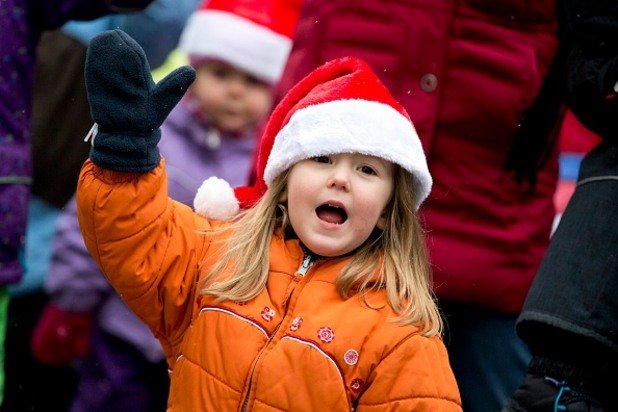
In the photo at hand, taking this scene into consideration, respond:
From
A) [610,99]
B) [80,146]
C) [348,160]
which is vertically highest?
[610,99]

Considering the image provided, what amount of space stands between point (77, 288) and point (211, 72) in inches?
35.4

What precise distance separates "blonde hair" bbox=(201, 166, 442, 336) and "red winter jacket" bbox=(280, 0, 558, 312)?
351 mm

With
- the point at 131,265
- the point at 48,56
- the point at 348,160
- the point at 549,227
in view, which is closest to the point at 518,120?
the point at 549,227

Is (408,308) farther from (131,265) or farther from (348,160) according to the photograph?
(131,265)

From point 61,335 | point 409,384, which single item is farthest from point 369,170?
point 61,335

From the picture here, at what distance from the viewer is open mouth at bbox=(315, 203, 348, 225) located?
2.56 m

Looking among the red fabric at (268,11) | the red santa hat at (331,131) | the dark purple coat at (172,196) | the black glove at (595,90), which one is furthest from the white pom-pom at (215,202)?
the red fabric at (268,11)

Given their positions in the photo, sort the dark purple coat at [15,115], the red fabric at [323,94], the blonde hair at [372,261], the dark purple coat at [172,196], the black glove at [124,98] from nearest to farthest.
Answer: the black glove at [124,98], the blonde hair at [372,261], the red fabric at [323,94], the dark purple coat at [15,115], the dark purple coat at [172,196]

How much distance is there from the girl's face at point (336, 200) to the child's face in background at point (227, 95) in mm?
1500

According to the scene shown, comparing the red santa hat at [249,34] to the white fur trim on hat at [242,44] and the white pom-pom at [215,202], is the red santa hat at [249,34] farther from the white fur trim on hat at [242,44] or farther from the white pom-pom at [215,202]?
the white pom-pom at [215,202]

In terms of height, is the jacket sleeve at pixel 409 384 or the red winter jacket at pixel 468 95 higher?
the red winter jacket at pixel 468 95

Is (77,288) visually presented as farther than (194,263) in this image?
Yes

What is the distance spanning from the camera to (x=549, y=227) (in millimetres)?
3217

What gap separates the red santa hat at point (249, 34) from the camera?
4.06 m
